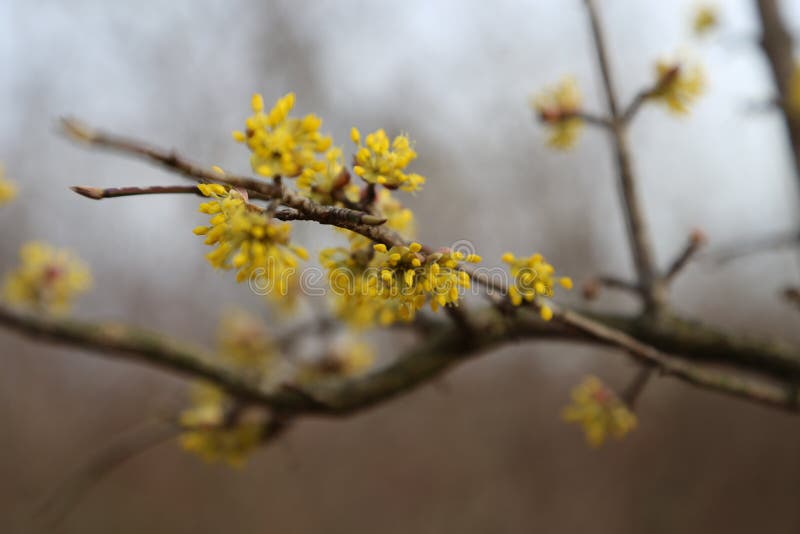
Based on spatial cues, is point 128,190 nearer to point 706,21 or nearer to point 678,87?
point 678,87

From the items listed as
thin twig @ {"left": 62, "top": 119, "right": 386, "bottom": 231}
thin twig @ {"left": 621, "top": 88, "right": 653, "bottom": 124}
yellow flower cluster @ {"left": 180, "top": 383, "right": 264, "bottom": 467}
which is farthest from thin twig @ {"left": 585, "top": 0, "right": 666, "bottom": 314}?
yellow flower cluster @ {"left": 180, "top": 383, "right": 264, "bottom": 467}

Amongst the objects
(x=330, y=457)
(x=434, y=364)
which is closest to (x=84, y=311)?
(x=330, y=457)

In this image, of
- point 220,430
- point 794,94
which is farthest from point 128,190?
point 794,94

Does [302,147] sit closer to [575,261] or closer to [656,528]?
[656,528]

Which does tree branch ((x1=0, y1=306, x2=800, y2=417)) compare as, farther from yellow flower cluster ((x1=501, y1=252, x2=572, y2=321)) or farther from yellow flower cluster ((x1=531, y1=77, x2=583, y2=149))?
yellow flower cluster ((x1=531, y1=77, x2=583, y2=149))

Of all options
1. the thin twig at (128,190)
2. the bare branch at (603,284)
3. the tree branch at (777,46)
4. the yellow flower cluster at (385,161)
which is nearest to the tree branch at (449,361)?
the bare branch at (603,284)
